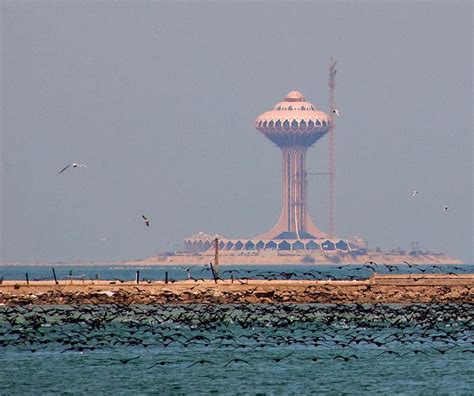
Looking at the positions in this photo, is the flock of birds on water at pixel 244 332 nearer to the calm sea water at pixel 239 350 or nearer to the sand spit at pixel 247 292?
the calm sea water at pixel 239 350

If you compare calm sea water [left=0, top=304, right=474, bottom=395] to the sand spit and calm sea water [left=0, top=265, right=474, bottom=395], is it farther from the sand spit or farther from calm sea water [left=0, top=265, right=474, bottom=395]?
the sand spit

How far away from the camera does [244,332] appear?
299 feet

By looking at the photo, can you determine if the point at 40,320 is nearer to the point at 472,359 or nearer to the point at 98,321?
the point at 98,321

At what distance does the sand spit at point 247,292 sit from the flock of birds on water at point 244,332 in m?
3.85

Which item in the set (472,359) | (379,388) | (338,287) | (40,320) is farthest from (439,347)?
(338,287)

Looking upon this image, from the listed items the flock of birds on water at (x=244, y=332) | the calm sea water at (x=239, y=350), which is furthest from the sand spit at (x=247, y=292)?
the calm sea water at (x=239, y=350)

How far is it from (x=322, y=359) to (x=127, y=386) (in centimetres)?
1213

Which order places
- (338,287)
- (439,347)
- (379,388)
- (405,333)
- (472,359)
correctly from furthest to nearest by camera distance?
(338,287) < (405,333) < (439,347) < (472,359) < (379,388)

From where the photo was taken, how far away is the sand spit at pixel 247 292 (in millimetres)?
112812

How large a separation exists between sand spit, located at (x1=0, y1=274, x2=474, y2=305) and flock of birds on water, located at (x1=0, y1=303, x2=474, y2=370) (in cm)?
385

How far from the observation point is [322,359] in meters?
78.2

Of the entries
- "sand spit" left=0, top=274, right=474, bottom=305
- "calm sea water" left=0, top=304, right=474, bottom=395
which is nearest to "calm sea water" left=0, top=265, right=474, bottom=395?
"calm sea water" left=0, top=304, right=474, bottom=395

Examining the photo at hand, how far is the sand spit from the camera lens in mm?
112812

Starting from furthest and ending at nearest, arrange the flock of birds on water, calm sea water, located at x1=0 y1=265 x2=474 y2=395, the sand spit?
1. the sand spit
2. the flock of birds on water
3. calm sea water, located at x1=0 y1=265 x2=474 y2=395
